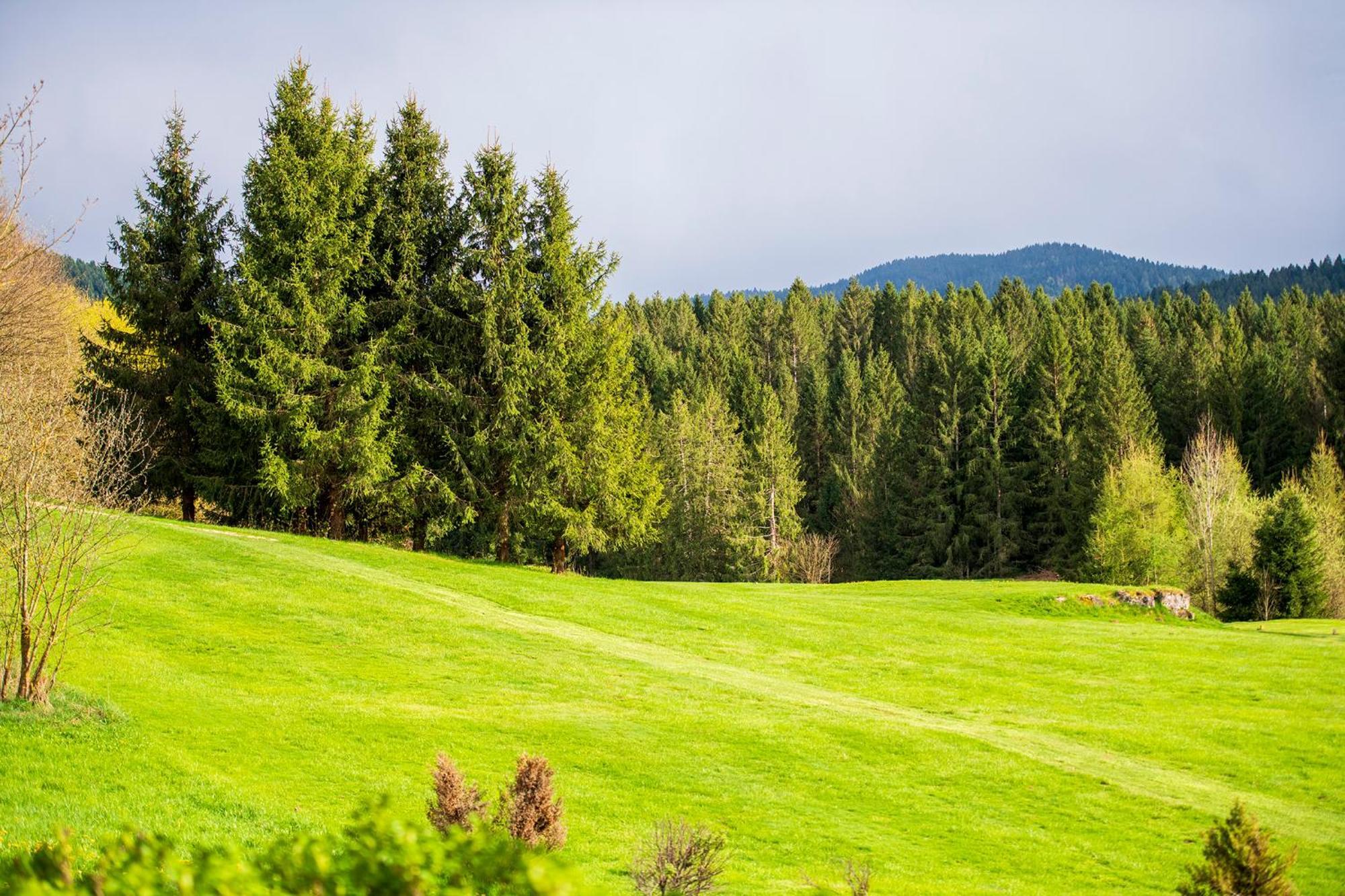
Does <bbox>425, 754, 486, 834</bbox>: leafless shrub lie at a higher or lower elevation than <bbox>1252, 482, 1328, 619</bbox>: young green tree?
lower

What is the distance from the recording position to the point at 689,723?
1548 centimetres

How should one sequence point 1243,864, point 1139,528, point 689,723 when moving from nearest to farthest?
point 1243,864
point 689,723
point 1139,528

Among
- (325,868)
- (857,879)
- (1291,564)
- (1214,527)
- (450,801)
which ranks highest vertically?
(1214,527)

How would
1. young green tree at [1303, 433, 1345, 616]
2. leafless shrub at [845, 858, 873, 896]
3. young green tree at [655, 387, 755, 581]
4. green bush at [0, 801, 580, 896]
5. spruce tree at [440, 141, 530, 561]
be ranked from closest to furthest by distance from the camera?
green bush at [0, 801, 580, 896], leafless shrub at [845, 858, 873, 896], spruce tree at [440, 141, 530, 561], young green tree at [1303, 433, 1345, 616], young green tree at [655, 387, 755, 581]

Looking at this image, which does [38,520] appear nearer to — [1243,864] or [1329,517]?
[1243,864]

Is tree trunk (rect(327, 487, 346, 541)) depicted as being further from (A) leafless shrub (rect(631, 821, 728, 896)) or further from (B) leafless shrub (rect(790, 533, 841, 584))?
(B) leafless shrub (rect(790, 533, 841, 584))

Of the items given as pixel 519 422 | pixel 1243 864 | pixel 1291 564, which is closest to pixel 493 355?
pixel 519 422

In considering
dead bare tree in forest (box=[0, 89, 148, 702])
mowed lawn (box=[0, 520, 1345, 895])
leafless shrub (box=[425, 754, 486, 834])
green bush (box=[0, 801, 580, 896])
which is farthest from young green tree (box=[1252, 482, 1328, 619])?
green bush (box=[0, 801, 580, 896])

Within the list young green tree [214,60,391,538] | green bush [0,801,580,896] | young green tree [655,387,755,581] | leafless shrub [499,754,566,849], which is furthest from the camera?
young green tree [655,387,755,581]

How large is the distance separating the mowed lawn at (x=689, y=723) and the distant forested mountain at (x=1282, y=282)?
17670cm

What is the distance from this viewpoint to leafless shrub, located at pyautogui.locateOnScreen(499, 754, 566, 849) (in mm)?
8938

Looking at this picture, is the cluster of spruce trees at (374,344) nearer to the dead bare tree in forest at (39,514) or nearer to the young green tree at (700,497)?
the dead bare tree in forest at (39,514)

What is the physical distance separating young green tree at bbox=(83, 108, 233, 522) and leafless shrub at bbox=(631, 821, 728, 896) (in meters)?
25.3

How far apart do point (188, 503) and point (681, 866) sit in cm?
2846
